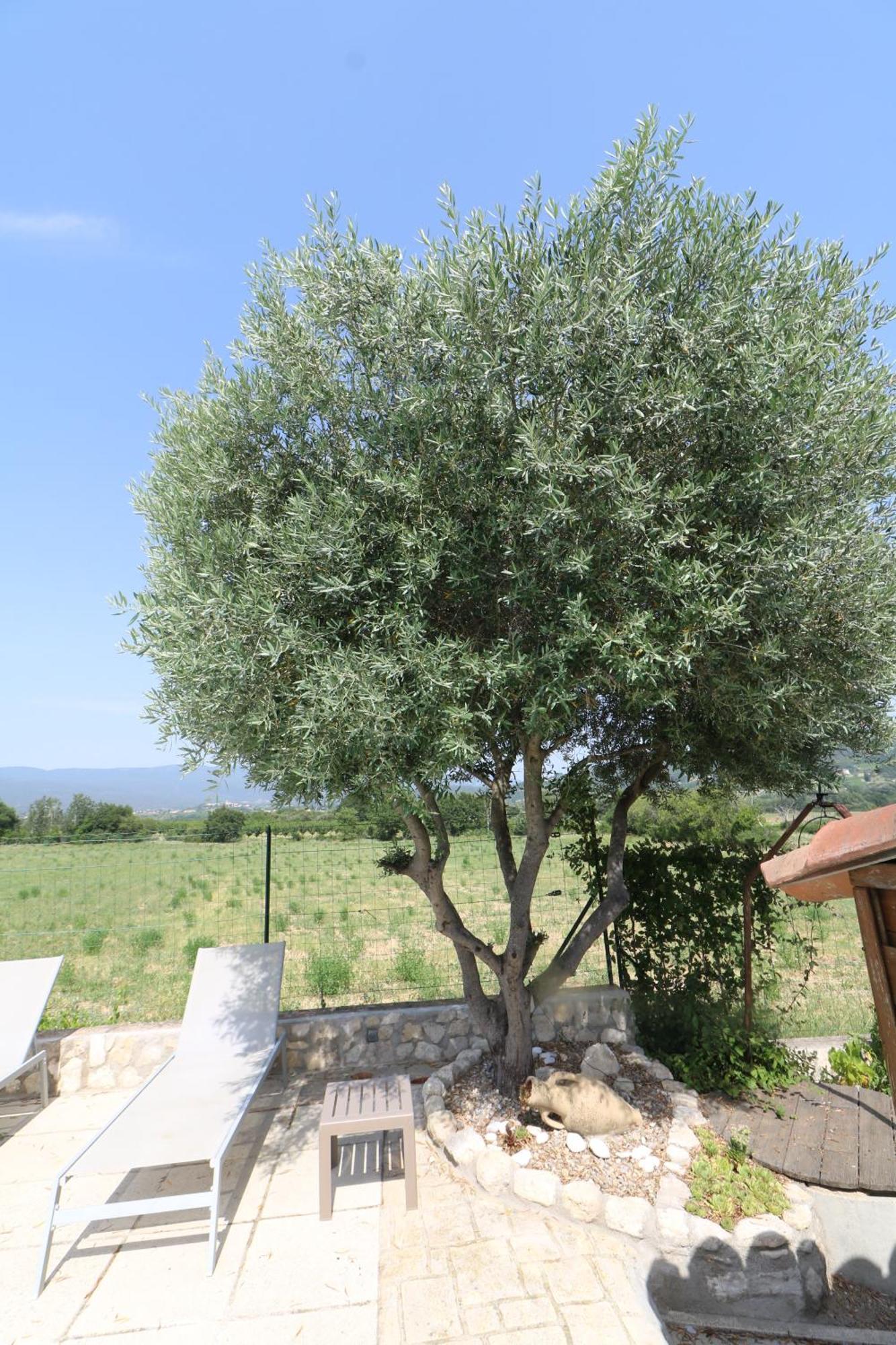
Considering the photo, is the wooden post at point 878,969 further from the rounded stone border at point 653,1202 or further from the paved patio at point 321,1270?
the rounded stone border at point 653,1202

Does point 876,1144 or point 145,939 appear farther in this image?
point 145,939

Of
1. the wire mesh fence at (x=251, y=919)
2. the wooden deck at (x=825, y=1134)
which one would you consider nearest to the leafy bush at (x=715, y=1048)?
the wooden deck at (x=825, y=1134)

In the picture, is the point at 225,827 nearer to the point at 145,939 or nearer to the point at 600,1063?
the point at 145,939

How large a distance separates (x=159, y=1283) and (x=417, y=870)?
10.5 feet

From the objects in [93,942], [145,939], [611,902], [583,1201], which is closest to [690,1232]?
[583,1201]

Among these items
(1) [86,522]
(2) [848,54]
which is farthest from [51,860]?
(2) [848,54]

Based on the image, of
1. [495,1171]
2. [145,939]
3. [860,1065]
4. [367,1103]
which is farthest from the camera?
[145,939]

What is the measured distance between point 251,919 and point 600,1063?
11.7 m

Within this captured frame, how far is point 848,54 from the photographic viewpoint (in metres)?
6.29

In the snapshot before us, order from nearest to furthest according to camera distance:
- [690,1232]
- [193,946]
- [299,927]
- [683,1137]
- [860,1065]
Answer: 1. [690,1232]
2. [683,1137]
3. [860,1065]
4. [193,946]
5. [299,927]

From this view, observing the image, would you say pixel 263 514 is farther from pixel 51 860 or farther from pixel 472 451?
pixel 51 860

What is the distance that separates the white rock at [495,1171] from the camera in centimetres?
486

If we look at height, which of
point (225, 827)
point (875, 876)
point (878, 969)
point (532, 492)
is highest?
point (532, 492)

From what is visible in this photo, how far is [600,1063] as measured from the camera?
6.26 meters
